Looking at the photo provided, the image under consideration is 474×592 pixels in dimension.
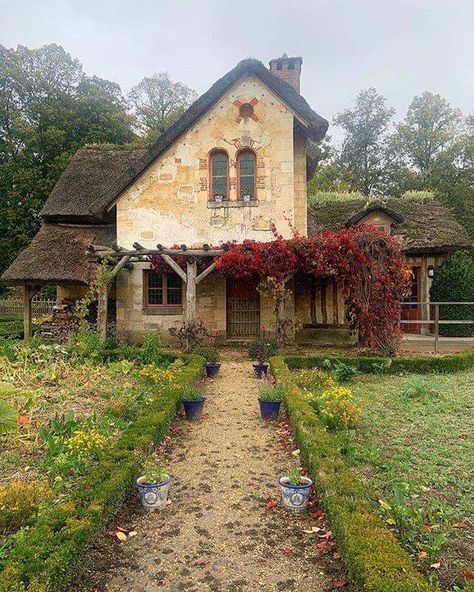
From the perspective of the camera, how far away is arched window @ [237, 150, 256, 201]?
1373cm

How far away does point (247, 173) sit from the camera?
1377 cm

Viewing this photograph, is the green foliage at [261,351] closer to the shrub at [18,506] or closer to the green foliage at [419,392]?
the green foliage at [419,392]

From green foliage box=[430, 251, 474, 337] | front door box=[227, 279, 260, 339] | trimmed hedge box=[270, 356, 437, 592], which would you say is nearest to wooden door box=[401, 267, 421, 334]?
green foliage box=[430, 251, 474, 337]

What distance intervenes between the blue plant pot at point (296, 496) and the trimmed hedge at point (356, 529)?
124mm

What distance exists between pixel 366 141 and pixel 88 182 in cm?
2185

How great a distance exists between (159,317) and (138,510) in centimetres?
1041

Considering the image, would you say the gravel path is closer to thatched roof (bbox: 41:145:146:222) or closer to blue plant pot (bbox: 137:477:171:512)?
blue plant pot (bbox: 137:477:171:512)

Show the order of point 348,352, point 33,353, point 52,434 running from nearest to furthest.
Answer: point 52,434, point 33,353, point 348,352

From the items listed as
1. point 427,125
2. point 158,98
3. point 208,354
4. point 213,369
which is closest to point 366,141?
point 427,125

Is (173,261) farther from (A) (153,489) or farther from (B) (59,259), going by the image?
(A) (153,489)

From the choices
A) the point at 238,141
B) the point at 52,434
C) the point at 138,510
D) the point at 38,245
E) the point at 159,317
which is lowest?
the point at 138,510

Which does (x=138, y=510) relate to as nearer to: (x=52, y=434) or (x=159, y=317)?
(x=52, y=434)

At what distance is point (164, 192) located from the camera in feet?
45.8

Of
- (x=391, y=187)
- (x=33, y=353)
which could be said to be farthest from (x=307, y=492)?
(x=391, y=187)
